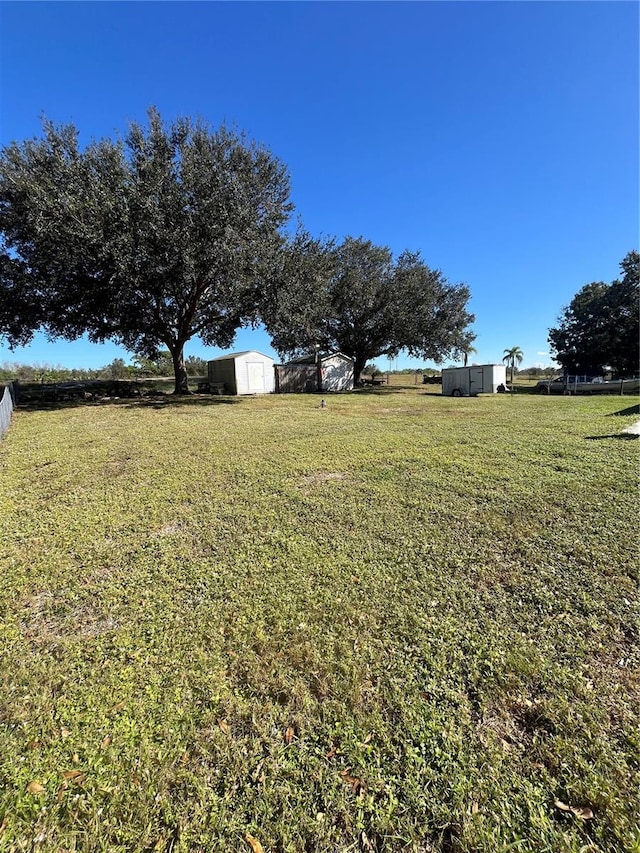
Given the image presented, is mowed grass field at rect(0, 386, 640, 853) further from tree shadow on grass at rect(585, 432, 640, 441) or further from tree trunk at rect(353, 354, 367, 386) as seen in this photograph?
tree trunk at rect(353, 354, 367, 386)

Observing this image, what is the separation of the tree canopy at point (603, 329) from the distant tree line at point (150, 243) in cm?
2084

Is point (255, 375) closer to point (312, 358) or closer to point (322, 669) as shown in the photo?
point (312, 358)

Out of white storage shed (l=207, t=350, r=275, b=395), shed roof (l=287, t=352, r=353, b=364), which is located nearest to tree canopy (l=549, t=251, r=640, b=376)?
shed roof (l=287, t=352, r=353, b=364)

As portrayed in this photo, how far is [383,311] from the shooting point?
24.5m

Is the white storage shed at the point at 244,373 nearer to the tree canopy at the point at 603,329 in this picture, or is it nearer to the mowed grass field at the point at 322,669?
the mowed grass field at the point at 322,669

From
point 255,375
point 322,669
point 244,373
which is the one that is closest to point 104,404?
point 244,373

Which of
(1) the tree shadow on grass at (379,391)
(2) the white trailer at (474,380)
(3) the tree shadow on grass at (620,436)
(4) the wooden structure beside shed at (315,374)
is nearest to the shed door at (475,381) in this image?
(2) the white trailer at (474,380)

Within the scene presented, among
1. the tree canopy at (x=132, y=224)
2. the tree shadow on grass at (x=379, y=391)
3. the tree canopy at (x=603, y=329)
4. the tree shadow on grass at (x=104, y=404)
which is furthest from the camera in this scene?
the tree canopy at (x=603, y=329)

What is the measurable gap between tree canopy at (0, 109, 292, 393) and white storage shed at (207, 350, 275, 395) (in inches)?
252

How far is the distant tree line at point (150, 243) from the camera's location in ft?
38.2

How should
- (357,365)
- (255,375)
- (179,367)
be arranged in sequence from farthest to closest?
(357,365) < (255,375) < (179,367)

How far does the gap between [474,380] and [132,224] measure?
18944mm

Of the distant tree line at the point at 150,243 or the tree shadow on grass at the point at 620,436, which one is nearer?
the tree shadow on grass at the point at 620,436

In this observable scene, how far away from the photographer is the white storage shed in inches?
851
